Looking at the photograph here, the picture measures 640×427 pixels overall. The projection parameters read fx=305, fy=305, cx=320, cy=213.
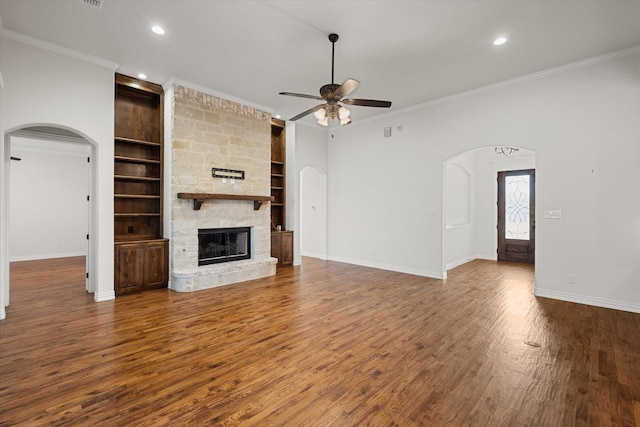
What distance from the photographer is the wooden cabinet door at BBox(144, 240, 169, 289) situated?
4.94 meters

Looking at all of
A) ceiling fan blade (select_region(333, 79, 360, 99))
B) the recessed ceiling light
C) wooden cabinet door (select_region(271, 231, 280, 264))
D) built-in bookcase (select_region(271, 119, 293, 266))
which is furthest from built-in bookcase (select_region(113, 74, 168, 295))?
the recessed ceiling light

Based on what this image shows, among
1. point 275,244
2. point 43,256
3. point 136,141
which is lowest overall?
point 43,256

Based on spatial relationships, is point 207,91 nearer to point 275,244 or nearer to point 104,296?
point 275,244

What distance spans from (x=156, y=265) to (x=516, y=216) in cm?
815

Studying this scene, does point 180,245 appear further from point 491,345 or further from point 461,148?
point 461,148

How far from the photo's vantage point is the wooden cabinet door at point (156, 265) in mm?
4938

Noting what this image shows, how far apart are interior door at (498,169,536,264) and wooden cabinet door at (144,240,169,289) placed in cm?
778

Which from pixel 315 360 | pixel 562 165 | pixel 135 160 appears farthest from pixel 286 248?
pixel 562 165

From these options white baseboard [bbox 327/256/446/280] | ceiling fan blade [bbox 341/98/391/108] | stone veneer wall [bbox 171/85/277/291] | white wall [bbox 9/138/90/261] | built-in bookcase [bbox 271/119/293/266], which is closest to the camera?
ceiling fan blade [bbox 341/98/391/108]

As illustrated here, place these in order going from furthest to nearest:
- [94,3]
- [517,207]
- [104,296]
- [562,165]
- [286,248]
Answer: [517,207] < [286,248] < [562,165] < [104,296] < [94,3]

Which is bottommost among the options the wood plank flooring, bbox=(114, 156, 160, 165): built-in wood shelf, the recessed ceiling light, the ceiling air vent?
the wood plank flooring

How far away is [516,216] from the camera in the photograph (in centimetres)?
770

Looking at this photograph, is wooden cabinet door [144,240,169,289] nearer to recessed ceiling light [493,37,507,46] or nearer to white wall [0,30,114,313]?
white wall [0,30,114,313]

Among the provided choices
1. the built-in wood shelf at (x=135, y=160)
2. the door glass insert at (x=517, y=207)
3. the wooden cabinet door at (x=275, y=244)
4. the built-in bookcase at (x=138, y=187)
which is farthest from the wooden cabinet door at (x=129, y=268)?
the door glass insert at (x=517, y=207)
